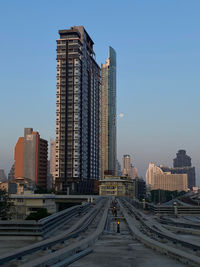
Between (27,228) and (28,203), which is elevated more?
(27,228)

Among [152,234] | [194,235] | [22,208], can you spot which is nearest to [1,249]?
[152,234]

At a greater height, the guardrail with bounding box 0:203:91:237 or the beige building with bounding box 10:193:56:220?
the guardrail with bounding box 0:203:91:237

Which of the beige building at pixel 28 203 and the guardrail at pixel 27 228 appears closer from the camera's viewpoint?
the guardrail at pixel 27 228

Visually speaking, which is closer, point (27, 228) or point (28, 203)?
point (27, 228)

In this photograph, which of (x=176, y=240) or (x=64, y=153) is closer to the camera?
(x=176, y=240)

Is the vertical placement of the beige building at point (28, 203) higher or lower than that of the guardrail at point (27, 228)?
lower

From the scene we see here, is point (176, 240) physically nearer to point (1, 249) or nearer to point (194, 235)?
point (194, 235)

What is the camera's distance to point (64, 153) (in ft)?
641

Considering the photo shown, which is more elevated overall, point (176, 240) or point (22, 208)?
point (176, 240)

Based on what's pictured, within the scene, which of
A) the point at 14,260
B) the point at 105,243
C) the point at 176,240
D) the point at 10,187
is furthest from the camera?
the point at 10,187

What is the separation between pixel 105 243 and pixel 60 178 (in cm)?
17728

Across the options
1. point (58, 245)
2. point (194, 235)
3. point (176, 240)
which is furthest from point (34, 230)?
point (194, 235)

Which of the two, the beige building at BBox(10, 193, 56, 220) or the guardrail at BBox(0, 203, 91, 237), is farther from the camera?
the beige building at BBox(10, 193, 56, 220)

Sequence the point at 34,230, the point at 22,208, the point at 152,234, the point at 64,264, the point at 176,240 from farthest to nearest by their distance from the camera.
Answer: the point at 22,208
the point at 152,234
the point at 34,230
the point at 176,240
the point at 64,264
